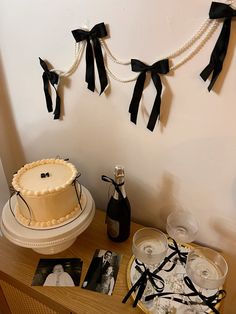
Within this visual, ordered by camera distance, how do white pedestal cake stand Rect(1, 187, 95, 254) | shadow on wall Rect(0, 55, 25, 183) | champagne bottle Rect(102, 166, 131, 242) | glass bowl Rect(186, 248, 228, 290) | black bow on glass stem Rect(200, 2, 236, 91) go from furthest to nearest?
shadow on wall Rect(0, 55, 25, 183) → champagne bottle Rect(102, 166, 131, 242) → white pedestal cake stand Rect(1, 187, 95, 254) → glass bowl Rect(186, 248, 228, 290) → black bow on glass stem Rect(200, 2, 236, 91)

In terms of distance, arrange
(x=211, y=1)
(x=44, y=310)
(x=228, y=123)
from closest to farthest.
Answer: (x=211, y=1) → (x=228, y=123) → (x=44, y=310)

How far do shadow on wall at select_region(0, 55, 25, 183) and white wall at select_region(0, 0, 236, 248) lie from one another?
0.13 feet

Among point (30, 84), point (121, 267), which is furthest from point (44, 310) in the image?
point (30, 84)

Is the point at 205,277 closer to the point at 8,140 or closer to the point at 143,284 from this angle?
the point at 143,284

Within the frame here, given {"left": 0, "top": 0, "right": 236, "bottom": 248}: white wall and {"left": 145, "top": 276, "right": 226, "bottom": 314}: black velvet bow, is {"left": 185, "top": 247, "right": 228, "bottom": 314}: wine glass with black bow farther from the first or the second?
{"left": 0, "top": 0, "right": 236, "bottom": 248}: white wall

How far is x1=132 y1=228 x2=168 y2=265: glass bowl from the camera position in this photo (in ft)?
2.74

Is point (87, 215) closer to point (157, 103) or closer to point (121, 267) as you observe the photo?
point (121, 267)

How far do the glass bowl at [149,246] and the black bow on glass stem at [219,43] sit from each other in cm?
51

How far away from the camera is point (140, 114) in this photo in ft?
2.97

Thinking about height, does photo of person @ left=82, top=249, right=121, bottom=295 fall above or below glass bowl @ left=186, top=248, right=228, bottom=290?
below

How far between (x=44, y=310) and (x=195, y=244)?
1.87 ft

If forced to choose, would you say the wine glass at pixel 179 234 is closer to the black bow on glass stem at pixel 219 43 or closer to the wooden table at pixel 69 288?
the wooden table at pixel 69 288

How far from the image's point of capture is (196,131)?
833mm

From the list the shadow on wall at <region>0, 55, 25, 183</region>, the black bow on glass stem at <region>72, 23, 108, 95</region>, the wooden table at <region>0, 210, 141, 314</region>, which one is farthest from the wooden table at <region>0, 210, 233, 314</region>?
the black bow on glass stem at <region>72, 23, 108, 95</region>
